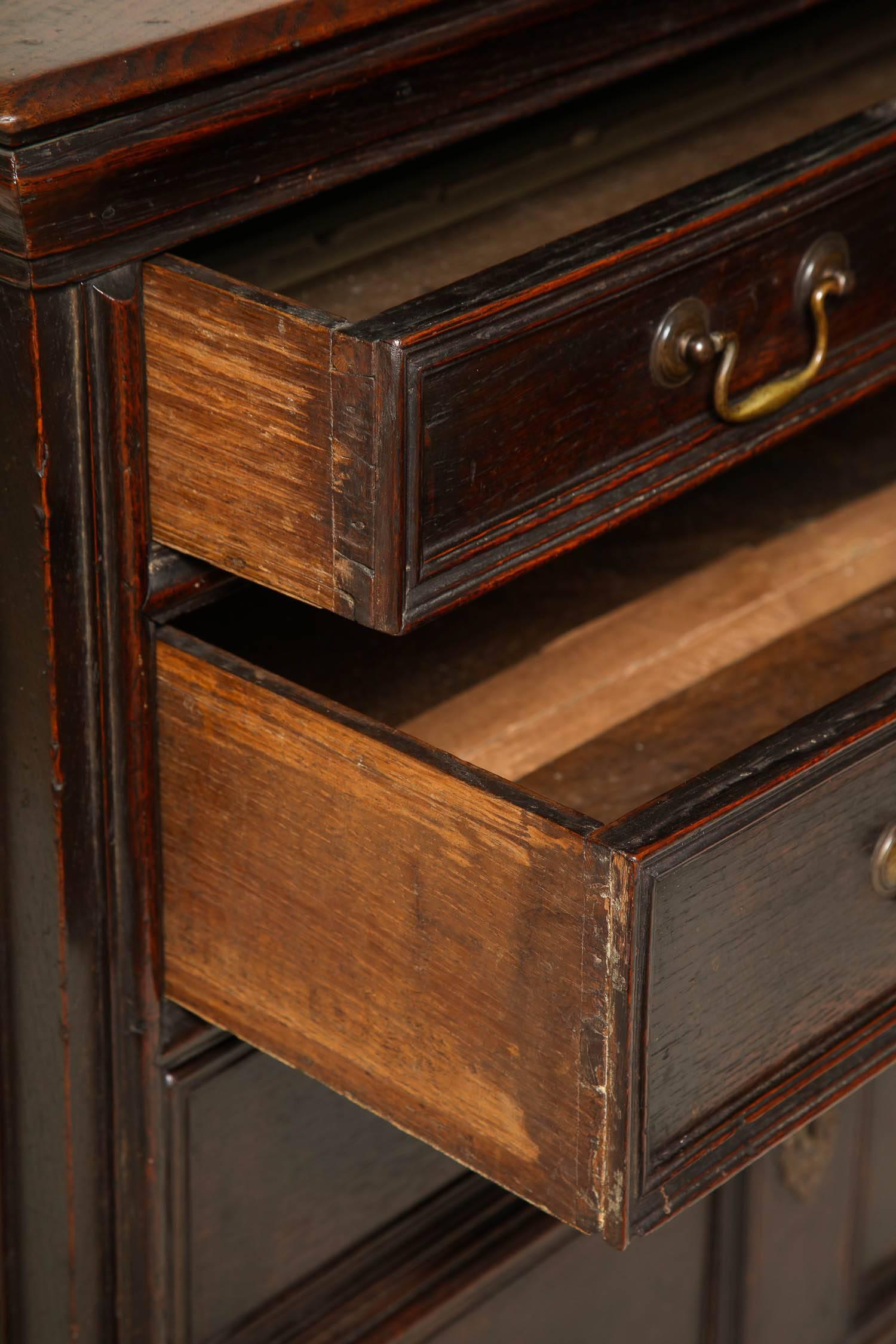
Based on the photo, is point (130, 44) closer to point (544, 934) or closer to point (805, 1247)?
point (544, 934)

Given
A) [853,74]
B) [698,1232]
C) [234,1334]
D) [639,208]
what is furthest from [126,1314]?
[853,74]

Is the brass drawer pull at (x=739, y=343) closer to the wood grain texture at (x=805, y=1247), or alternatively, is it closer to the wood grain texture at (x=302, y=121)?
the wood grain texture at (x=302, y=121)

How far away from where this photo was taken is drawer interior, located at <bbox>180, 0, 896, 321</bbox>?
2.64 feet

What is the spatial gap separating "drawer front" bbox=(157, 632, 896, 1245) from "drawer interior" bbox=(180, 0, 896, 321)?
173 millimetres

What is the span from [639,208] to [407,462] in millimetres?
142

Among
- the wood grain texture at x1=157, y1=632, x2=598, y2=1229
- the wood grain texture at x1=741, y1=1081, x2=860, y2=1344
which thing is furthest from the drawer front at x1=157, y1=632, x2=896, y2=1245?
the wood grain texture at x1=741, y1=1081, x2=860, y2=1344

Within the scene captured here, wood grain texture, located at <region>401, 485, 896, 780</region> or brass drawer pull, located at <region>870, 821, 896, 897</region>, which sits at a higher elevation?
brass drawer pull, located at <region>870, 821, 896, 897</region>

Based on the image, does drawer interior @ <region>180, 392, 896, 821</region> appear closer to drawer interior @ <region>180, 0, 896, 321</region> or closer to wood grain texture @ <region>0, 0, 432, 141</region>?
drawer interior @ <region>180, 0, 896, 321</region>

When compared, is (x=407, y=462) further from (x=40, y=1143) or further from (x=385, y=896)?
(x=40, y=1143)

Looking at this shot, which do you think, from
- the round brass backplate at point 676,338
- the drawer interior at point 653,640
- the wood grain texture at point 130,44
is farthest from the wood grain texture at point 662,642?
the wood grain texture at point 130,44

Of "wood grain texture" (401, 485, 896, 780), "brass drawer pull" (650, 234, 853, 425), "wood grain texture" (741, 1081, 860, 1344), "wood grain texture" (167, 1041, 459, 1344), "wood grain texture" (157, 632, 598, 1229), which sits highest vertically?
"brass drawer pull" (650, 234, 853, 425)

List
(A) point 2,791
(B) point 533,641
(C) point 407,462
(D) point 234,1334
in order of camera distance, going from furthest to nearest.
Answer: (B) point 533,641
(D) point 234,1334
(A) point 2,791
(C) point 407,462

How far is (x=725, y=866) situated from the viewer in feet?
2.15

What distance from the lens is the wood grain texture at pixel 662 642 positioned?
0.96 m
